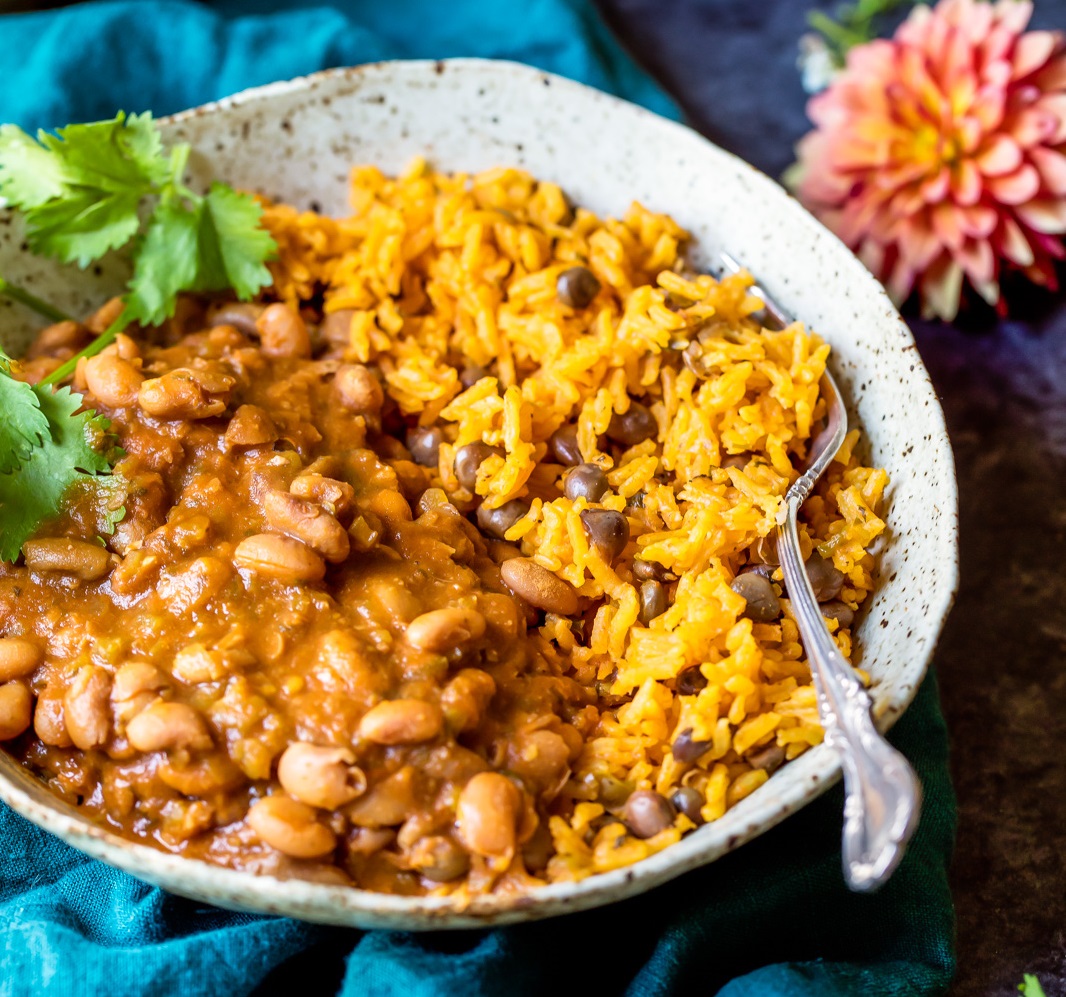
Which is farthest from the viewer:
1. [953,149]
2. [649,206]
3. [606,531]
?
[953,149]

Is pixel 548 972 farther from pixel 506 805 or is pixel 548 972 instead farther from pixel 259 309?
pixel 259 309

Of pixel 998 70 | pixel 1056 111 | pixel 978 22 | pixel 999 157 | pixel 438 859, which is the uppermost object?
pixel 978 22

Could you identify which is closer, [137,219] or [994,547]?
[137,219]

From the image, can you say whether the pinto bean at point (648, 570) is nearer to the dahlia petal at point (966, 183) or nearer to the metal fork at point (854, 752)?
the metal fork at point (854, 752)

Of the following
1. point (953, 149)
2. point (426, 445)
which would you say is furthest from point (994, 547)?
point (426, 445)

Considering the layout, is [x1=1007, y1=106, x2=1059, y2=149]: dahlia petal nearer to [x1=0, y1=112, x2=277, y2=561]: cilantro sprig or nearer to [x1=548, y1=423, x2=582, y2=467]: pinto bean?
[x1=548, y1=423, x2=582, y2=467]: pinto bean

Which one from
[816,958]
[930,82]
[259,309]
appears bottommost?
[816,958]

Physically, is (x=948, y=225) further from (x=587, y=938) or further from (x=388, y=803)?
(x=388, y=803)

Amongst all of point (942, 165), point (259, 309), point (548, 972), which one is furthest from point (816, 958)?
point (942, 165)
